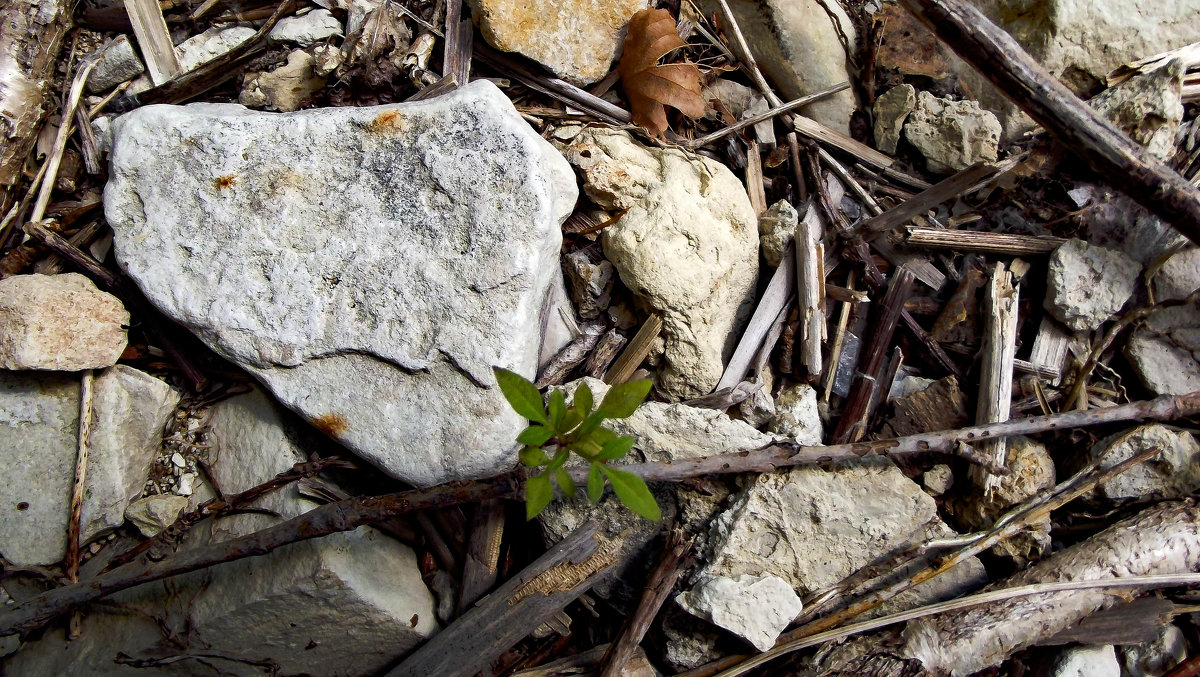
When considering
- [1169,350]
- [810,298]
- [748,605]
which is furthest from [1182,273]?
[748,605]

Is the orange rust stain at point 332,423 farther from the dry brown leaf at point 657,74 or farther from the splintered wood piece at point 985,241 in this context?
the splintered wood piece at point 985,241

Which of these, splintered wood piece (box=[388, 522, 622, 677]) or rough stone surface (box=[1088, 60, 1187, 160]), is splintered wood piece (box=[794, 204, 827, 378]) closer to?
splintered wood piece (box=[388, 522, 622, 677])

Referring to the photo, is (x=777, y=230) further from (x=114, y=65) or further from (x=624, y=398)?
(x=114, y=65)

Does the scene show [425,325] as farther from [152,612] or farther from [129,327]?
[152,612]

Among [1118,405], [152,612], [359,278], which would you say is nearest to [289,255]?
[359,278]

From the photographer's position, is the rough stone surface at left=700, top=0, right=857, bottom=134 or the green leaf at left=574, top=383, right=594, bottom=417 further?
the rough stone surface at left=700, top=0, right=857, bottom=134

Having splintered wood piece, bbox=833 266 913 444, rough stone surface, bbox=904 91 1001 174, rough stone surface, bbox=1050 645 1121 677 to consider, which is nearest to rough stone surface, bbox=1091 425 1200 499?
rough stone surface, bbox=1050 645 1121 677
